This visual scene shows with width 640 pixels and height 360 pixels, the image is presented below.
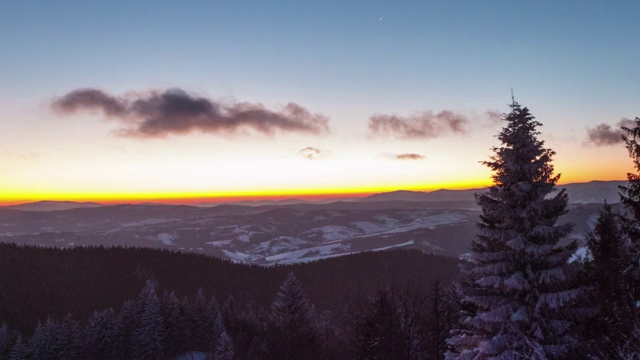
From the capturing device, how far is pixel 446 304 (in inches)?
1492

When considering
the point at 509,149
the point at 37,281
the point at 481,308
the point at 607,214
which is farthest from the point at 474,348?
the point at 37,281

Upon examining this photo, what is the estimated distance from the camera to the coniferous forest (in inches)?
598

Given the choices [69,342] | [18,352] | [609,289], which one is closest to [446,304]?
[609,289]

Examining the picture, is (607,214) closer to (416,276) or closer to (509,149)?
(509,149)

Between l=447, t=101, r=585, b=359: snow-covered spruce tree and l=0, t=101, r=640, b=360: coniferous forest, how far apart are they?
4cm

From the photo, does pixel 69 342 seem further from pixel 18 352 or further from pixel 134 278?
pixel 134 278

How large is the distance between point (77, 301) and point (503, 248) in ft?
403

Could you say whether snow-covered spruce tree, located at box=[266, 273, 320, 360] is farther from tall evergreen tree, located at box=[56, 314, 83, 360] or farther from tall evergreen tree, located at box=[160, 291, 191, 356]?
tall evergreen tree, located at box=[56, 314, 83, 360]

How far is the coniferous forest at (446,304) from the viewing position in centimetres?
1518

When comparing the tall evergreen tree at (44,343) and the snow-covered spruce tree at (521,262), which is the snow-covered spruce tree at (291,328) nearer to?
the snow-covered spruce tree at (521,262)

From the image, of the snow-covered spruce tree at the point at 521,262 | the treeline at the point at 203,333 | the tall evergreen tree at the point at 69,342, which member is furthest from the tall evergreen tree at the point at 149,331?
the snow-covered spruce tree at the point at 521,262

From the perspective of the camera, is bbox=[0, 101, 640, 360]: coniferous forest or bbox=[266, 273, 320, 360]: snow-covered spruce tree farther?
bbox=[266, 273, 320, 360]: snow-covered spruce tree

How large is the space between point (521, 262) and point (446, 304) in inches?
933

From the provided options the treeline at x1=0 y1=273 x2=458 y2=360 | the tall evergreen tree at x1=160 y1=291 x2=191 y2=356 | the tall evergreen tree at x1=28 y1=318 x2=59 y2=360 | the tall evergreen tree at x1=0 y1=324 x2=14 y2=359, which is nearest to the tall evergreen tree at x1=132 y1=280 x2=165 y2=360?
the treeline at x1=0 y1=273 x2=458 y2=360
